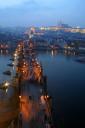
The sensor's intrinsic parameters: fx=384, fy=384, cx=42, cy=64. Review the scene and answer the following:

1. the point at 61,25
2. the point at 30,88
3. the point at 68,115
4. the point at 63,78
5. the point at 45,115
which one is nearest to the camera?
the point at 45,115

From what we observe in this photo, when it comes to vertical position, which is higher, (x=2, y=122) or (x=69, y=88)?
(x=2, y=122)

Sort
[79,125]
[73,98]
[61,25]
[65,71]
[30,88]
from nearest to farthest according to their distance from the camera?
[79,125]
[30,88]
[73,98]
[65,71]
[61,25]

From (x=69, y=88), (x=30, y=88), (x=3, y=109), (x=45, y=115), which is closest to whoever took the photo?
(x=3, y=109)

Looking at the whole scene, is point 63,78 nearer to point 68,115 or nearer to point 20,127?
point 68,115

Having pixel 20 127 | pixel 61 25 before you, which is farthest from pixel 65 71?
pixel 61 25

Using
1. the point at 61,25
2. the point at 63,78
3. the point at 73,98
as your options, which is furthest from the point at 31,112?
the point at 61,25

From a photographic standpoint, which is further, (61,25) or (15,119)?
(61,25)

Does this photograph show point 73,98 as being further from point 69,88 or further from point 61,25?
point 61,25

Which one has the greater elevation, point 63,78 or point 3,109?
point 3,109

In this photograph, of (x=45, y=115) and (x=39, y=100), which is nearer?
(x=45, y=115)
